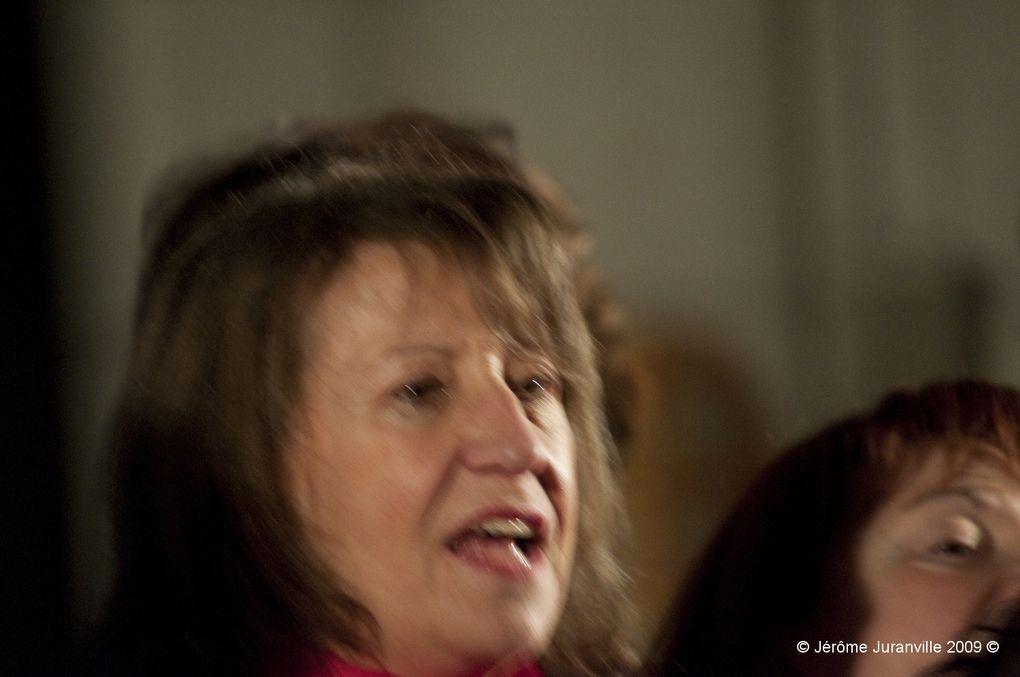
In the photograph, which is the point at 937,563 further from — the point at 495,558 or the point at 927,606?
the point at 495,558

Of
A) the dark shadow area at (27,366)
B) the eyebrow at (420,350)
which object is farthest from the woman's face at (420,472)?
the dark shadow area at (27,366)

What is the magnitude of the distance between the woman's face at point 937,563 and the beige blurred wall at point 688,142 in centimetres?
6

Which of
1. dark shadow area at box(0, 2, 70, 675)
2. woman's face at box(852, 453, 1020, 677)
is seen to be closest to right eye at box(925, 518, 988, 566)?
woman's face at box(852, 453, 1020, 677)

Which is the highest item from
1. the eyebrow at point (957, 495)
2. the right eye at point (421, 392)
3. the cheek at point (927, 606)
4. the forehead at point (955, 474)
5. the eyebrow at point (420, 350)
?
the eyebrow at point (420, 350)

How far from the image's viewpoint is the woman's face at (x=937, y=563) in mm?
451

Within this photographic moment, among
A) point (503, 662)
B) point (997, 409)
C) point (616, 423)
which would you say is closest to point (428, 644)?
point (503, 662)

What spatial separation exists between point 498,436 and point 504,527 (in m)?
0.03

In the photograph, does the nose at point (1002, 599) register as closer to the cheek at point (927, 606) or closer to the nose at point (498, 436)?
the cheek at point (927, 606)

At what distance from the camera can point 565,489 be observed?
0.44 m

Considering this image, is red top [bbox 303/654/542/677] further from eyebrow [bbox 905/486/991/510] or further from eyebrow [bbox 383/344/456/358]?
eyebrow [bbox 905/486/991/510]

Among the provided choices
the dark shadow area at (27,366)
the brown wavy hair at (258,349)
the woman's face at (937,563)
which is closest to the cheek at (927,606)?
the woman's face at (937,563)

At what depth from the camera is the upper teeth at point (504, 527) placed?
0.41 meters

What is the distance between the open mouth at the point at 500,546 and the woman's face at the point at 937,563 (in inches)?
5.7

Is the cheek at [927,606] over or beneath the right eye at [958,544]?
beneath
